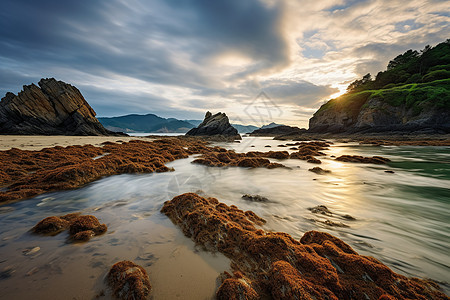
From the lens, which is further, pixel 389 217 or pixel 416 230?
pixel 389 217

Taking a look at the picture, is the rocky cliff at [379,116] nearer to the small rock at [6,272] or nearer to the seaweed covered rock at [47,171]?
the seaweed covered rock at [47,171]

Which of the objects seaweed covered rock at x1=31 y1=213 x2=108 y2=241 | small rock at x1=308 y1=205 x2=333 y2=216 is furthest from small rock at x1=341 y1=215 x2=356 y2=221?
seaweed covered rock at x1=31 y1=213 x2=108 y2=241

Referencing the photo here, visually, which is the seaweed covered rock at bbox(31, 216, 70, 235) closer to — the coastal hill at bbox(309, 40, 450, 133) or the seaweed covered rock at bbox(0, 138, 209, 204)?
the seaweed covered rock at bbox(0, 138, 209, 204)

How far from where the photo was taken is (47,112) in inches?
1298

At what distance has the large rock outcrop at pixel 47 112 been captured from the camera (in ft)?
95.9

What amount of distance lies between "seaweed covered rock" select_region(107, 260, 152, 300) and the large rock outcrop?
40.5m

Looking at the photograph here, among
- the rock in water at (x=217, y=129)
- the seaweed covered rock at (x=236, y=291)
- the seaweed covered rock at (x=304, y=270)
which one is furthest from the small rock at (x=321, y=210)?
the rock in water at (x=217, y=129)

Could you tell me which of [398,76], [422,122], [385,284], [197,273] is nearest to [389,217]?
[385,284]

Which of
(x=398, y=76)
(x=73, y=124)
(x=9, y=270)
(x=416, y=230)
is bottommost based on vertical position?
(x=416, y=230)

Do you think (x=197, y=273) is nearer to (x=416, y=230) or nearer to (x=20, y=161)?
(x=416, y=230)

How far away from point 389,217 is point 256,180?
14.8 ft

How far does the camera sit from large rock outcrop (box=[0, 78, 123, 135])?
29230 millimetres

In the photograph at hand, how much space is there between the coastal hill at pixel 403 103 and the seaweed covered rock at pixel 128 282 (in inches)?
1886

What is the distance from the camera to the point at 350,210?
15.5 ft
